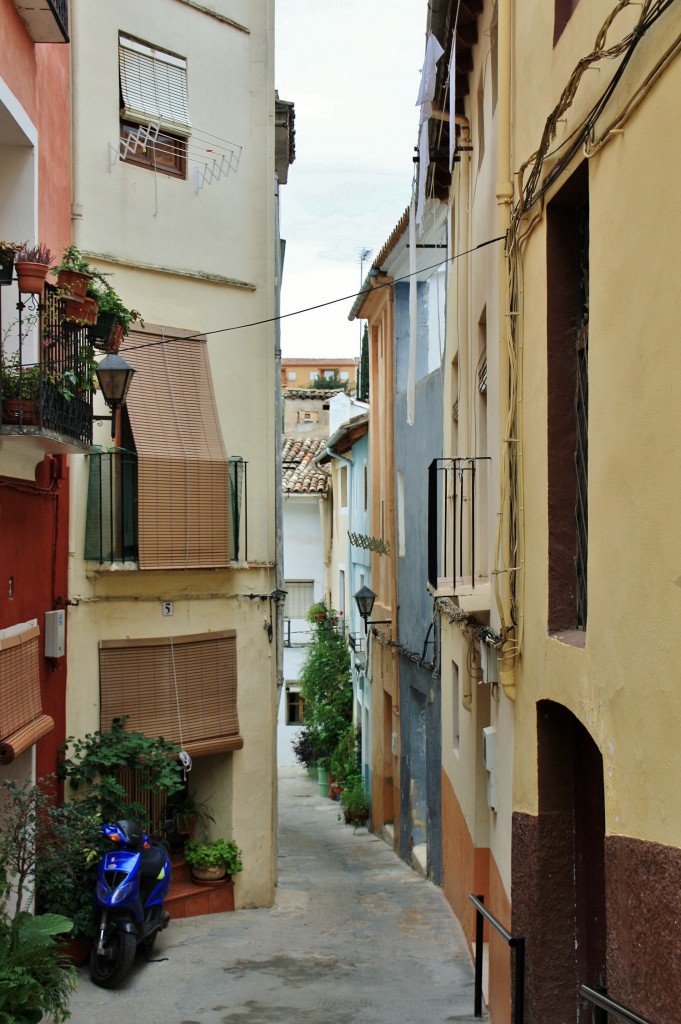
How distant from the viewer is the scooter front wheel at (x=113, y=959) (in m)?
9.89

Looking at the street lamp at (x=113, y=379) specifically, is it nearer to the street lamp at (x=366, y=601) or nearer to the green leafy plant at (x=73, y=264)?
the green leafy plant at (x=73, y=264)

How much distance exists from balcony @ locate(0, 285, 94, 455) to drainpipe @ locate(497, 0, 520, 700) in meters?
3.14

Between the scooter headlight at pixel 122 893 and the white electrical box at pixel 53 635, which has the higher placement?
the white electrical box at pixel 53 635

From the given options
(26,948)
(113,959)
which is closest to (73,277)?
(26,948)

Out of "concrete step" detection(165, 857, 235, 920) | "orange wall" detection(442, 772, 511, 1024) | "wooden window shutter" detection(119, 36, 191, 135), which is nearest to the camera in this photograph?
"orange wall" detection(442, 772, 511, 1024)

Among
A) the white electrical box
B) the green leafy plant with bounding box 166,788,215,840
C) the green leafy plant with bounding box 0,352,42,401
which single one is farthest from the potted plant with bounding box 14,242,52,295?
the green leafy plant with bounding box 166,788,215,840

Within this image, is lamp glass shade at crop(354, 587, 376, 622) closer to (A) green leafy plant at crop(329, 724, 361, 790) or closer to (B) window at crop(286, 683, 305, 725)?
(A) green leafy plant at crop(329, 724, 361, 790)

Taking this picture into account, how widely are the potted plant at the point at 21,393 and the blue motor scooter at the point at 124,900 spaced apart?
172 inches

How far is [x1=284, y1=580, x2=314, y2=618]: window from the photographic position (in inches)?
1297

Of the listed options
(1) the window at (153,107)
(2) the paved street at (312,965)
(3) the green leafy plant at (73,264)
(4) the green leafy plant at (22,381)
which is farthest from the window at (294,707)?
(4) the green leafy plant at (22,381)

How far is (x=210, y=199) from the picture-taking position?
13.6 m

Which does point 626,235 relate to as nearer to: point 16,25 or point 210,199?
point 16,25

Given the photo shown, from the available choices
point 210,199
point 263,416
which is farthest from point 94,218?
point 263,416

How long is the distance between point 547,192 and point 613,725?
10.3 ft
